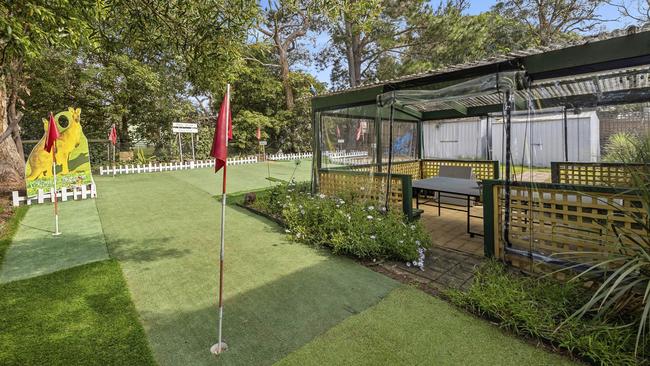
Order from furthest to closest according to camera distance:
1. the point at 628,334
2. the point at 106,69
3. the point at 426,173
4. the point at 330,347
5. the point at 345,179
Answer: the point at 106,69
the point at 426,173
the point at 345,179
the point at 330,347
the point at 628,334

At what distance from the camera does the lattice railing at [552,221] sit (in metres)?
2.62

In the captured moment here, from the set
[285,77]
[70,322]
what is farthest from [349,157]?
[285,77]

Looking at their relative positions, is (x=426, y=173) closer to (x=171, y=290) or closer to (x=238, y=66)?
(x=238, y=66)

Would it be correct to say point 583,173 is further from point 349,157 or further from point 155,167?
point 155,167

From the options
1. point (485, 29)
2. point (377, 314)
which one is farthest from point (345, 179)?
point (485, 29)

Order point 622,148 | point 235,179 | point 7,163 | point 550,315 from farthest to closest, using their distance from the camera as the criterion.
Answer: point 235,179 → point 7,163 → point 622,148 → point 550,315

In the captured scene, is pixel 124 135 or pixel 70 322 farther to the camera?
pixel 124 135

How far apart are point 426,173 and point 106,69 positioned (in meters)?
13.1

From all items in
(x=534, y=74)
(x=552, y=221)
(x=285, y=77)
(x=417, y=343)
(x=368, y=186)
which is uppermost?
(x=285, y=77)

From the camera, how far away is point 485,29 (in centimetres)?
1311

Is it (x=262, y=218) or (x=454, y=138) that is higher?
(x=454, y=138)

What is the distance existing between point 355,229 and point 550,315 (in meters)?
2.15

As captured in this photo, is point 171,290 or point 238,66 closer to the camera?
point 171,290

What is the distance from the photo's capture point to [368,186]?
5.07 m
